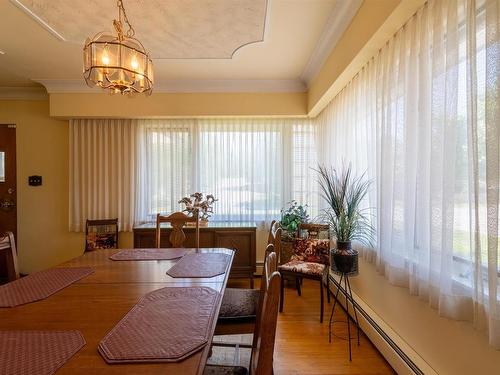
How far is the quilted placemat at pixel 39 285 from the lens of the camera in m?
1.38

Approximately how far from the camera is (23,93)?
3928 mm

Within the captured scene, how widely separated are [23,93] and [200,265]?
13.0 feet

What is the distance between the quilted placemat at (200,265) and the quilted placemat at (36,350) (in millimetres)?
726

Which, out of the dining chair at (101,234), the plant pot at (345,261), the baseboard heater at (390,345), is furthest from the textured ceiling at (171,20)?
the baseboard heater at (390,345)

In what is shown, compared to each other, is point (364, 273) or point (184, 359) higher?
point (184, 359)

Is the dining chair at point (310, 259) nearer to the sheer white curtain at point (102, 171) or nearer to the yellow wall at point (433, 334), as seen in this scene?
the yellow wall at point (433, 334)

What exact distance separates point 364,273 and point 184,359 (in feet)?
6.92

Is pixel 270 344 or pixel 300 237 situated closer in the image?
pixel 270 344

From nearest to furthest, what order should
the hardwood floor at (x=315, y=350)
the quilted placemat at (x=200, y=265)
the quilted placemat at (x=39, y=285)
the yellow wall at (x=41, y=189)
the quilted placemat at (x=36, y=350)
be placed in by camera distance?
the quilted placemat at (x=36, y=350) < the quilted placemat at (x=39, y=285) < the quilted placemat at (x=200, y=265) < the hardwood floor at (x=315, y=350) < the yellow wall at (x=41, y=189)

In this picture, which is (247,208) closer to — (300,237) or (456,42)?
(300,237)

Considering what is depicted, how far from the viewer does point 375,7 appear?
70.4 inches

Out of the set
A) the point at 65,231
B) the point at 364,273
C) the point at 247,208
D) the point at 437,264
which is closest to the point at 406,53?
the point at 437,264

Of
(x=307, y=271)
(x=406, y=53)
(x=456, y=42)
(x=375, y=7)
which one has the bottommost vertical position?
(x=307, y=271)

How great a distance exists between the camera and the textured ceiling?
2053 millimetres
